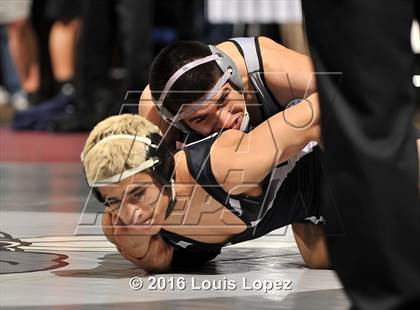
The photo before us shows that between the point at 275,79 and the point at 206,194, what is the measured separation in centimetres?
80

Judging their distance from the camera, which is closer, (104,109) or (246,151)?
(246,151)

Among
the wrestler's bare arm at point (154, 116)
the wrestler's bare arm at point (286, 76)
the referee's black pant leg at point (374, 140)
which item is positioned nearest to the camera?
the referee's black pant leg at point (374, 140)

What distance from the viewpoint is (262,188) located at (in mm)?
3291

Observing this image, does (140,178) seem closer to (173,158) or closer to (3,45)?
(173,158)

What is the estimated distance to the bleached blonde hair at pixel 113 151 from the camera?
10.2ft

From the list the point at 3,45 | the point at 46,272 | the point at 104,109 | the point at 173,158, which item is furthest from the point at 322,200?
the point at 3,45

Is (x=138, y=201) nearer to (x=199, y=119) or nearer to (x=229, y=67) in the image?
(x=199, y=119)

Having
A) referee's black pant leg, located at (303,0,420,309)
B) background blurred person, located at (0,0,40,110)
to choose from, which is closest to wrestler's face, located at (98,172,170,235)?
referee's black pant leg, located at (303,0,420,309)

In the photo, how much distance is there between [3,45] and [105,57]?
10.9 feet

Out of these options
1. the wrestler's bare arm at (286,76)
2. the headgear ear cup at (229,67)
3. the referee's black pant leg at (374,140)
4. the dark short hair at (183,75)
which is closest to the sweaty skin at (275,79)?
the wrestler's bare arm at (286,76)

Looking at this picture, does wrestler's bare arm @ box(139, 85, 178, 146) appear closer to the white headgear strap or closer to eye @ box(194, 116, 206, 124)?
eye @ box(194, 116, 206, 124)

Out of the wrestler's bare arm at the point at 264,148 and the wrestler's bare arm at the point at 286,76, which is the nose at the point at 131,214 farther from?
the wrestler's bare arm at the point at 286,76

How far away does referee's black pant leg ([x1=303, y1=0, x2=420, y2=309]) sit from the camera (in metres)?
2.17

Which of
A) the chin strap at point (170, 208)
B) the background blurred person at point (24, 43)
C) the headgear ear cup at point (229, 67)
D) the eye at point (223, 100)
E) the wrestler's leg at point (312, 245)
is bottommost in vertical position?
the background blurred person at point (24, 43)
